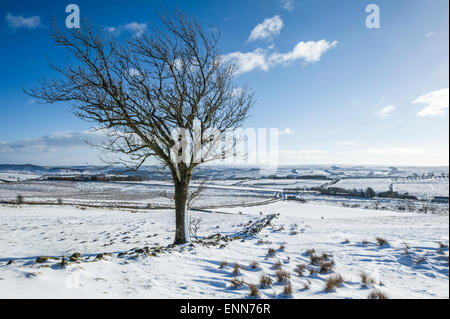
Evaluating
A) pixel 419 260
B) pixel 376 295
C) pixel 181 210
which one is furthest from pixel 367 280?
pixel 181 210

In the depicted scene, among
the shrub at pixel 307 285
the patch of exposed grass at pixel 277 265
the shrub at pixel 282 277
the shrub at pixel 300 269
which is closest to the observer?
the shrub at pixel 307 285

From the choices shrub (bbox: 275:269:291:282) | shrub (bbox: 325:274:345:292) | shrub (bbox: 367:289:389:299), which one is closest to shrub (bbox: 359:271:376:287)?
shrub (bbox: 325:274:345:292)

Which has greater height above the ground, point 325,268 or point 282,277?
point 282,277

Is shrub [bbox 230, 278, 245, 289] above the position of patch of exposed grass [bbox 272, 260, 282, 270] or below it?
above

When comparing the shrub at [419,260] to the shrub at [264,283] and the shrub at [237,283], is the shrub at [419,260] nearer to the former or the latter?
the shrub at [264,283]

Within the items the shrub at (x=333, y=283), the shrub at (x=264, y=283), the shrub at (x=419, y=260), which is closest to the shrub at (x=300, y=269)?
the shrub at (x=333, y=283)

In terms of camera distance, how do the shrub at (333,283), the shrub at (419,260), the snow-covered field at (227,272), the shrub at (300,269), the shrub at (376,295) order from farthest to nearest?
the shrub at (419,260), the shrub at (300,269), the shrub at (333,283), the snow-covered field at (227,272), the shrub at (376,295)

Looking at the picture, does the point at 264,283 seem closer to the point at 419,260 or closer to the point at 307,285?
the point at 307,285

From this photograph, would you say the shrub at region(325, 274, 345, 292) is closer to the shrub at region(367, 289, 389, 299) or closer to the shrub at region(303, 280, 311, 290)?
the shrub at region(303, 280, 311, 290)

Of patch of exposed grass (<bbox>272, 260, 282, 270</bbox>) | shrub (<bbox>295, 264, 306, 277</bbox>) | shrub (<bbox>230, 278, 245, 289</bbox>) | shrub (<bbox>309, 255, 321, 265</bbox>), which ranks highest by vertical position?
shrub (<bbox>230, 278, 245, 289</bbox>)

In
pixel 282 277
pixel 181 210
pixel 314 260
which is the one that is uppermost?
pixel 181 210
